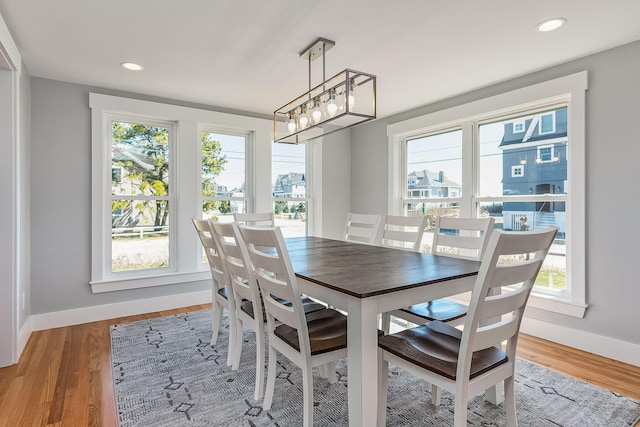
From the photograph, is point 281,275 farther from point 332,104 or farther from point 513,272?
point 332,104

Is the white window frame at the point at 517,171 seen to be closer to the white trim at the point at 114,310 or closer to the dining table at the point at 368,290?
the dining table at the point at 368,290

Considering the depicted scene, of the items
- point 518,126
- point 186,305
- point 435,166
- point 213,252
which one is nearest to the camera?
point 213,252

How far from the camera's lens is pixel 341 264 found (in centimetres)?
195

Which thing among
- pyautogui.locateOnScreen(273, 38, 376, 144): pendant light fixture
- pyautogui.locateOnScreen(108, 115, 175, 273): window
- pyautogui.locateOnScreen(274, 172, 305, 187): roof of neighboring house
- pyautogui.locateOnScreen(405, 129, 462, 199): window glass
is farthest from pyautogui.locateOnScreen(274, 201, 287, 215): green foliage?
pyautogui.locateOnScreen(273, 38, 376, 144): pendant light fixture

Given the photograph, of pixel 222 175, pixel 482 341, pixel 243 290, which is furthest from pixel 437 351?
pixel 222 175

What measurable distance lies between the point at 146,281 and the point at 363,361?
119 inches

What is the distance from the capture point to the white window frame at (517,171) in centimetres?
323

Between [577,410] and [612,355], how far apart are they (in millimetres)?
1031

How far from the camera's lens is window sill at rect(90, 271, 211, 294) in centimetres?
340

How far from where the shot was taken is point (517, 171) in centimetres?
326

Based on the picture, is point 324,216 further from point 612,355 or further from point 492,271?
point 492,271

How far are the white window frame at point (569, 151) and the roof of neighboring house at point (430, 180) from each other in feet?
0.83

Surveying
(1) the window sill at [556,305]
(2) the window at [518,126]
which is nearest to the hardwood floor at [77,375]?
(1) the window sill at [556,305]

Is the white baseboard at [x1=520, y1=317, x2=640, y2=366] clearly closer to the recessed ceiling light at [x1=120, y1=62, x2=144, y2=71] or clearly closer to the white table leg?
the white table leg
